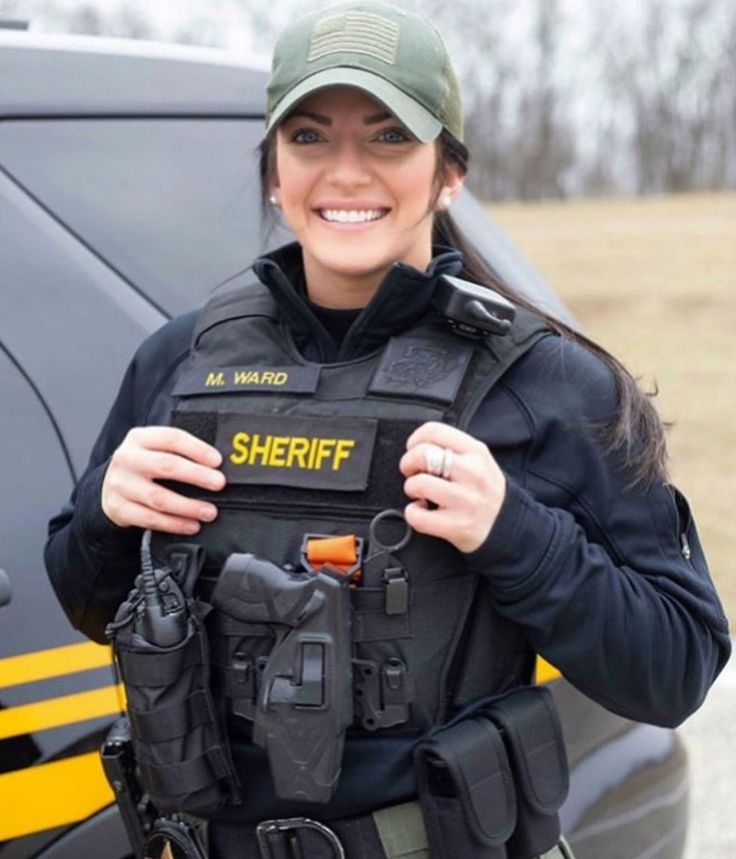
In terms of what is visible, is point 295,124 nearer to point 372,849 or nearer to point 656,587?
point 656,587

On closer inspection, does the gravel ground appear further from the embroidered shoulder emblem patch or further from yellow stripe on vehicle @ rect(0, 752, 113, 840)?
the embroidered shoulder emblem patch

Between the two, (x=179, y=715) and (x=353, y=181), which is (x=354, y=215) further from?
(x=179, y=715)

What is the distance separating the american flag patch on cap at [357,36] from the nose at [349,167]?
110mm

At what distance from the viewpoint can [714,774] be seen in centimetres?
409

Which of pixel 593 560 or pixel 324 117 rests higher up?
pixel 324 117

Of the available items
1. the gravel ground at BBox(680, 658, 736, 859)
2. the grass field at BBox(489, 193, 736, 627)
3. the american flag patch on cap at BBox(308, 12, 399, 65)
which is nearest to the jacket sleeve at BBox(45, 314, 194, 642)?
the american flag patch on cap at BBox(308, 12, 399, 65)

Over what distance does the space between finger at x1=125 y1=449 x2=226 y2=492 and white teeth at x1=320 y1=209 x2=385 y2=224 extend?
35cm

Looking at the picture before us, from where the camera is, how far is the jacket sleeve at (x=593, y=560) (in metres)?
1.52

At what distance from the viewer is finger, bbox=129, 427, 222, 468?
162cm

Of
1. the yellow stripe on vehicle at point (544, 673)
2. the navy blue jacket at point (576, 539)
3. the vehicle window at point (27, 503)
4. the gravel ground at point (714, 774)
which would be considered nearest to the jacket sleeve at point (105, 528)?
the navy blue jacket at point (576, 539)

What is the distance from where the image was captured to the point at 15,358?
2.04 meters

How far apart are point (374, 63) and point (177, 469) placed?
21.2 inches

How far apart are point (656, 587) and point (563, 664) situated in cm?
15

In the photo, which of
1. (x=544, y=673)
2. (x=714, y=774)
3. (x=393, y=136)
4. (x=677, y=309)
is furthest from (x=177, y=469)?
(x=677, y=309)
